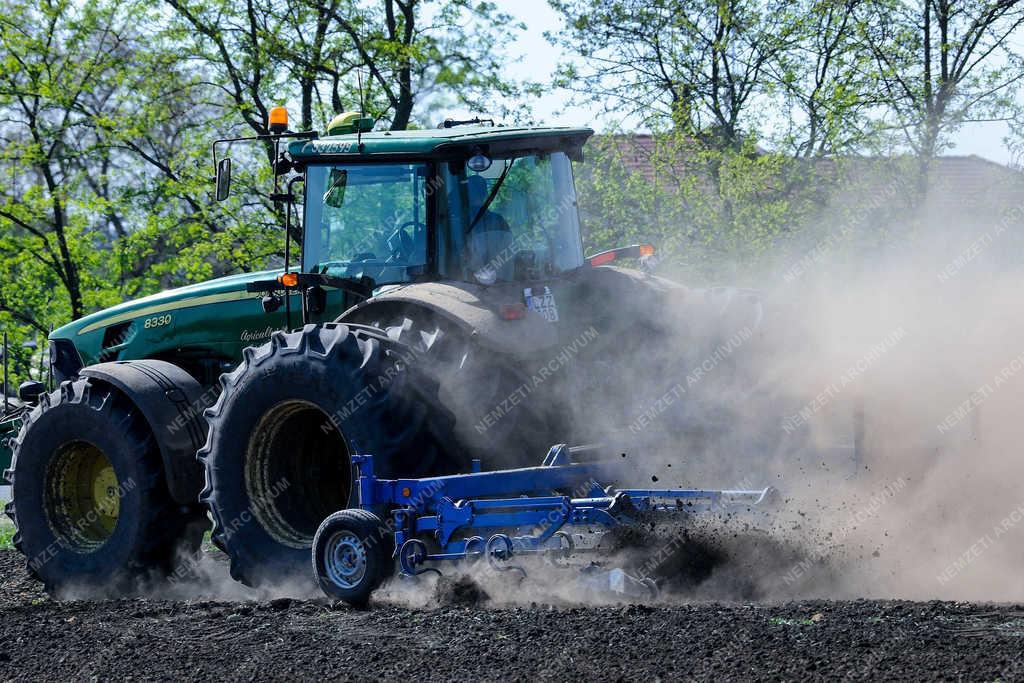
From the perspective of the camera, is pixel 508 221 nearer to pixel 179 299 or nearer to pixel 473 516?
pixel 473 516

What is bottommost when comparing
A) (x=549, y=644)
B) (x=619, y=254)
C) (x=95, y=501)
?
(x=95, y=501)

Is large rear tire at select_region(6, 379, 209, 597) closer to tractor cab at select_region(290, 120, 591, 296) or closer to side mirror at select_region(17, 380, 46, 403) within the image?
side mirror at select_region(17, 380, 46, 403)

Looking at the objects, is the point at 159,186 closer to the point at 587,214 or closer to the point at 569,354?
the point at 587,214

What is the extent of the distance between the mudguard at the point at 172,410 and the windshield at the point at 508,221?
2.23m

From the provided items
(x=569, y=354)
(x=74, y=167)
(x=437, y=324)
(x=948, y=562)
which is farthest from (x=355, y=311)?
(x=74, y=167)

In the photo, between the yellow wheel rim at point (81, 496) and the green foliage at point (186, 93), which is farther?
the green foliage at point (186, 93)

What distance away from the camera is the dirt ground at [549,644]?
15.0ft

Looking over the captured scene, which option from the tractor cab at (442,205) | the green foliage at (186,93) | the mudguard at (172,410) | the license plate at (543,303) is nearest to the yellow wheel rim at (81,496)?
the mudguard at (172,410)

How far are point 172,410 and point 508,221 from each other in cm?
265

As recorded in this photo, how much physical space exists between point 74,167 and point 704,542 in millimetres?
16880

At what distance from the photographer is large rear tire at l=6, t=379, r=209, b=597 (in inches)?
314

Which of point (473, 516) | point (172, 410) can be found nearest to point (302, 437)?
point (172, 410)

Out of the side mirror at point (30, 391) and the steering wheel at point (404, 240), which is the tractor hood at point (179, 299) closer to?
the side mirror at point (30, 391)

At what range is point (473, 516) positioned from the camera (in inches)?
251
